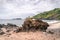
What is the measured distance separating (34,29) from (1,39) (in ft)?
21.0

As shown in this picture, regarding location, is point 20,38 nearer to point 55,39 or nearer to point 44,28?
point 55,39

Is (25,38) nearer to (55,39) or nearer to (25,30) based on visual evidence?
(55,39)

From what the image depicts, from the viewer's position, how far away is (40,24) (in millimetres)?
27734

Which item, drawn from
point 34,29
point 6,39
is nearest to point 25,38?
point 6,39

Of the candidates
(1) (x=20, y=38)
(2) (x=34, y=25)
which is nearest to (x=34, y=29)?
(2) (x=34, y=25)

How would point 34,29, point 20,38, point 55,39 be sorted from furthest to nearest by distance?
1. point 34,29
2. point 20,38
3. point 55,39

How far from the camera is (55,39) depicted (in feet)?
67.6

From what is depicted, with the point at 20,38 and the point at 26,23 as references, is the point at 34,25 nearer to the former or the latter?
the point at 26,23

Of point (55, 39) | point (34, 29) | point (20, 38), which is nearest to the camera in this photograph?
point (55, 39)

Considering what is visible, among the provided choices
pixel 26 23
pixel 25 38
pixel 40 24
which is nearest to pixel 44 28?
pixel 40 24

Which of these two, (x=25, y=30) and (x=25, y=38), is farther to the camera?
(x=25, y=30)

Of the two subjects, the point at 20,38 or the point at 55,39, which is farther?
the point at 20,38

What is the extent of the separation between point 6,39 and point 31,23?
701cm

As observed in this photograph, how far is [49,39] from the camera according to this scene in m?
20.7
